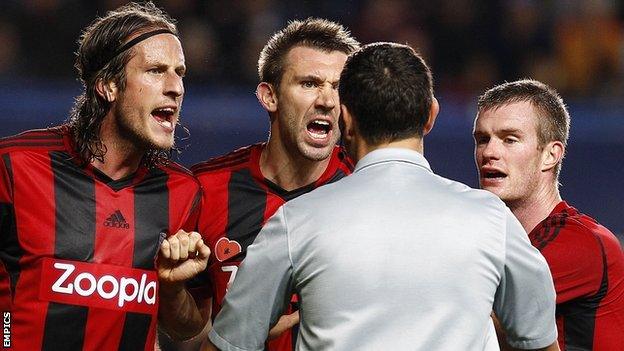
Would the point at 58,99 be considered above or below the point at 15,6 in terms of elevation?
below

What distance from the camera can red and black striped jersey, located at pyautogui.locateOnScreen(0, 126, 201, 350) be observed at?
3.76m

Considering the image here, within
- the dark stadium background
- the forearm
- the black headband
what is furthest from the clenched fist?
the dark stadium background

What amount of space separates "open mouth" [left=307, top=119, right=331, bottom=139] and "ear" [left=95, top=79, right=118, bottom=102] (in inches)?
31.0

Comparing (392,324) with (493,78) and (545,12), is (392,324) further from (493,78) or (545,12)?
(545,12)

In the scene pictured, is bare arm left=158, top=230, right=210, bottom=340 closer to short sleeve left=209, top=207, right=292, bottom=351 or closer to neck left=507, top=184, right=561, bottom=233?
short sleeve left=209, top=207, right=292, bottom=351

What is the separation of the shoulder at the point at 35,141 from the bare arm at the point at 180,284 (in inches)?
22.9

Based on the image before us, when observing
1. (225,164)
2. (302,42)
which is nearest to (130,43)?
(225,164)

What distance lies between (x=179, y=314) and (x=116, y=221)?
409 millimetres

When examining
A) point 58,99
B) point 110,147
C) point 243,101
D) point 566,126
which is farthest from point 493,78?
point 110,147

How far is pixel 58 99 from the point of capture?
8.06 m

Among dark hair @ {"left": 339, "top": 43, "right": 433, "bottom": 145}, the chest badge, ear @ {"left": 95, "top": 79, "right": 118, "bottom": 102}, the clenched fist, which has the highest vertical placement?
dark hair @ {"left": 339, "top": 43, "right": 433, "bottom": 145}

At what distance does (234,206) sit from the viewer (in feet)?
14.1

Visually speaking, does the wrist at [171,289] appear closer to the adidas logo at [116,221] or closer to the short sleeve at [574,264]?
the adidas logo at [116,221]

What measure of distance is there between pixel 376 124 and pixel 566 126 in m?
1.57
